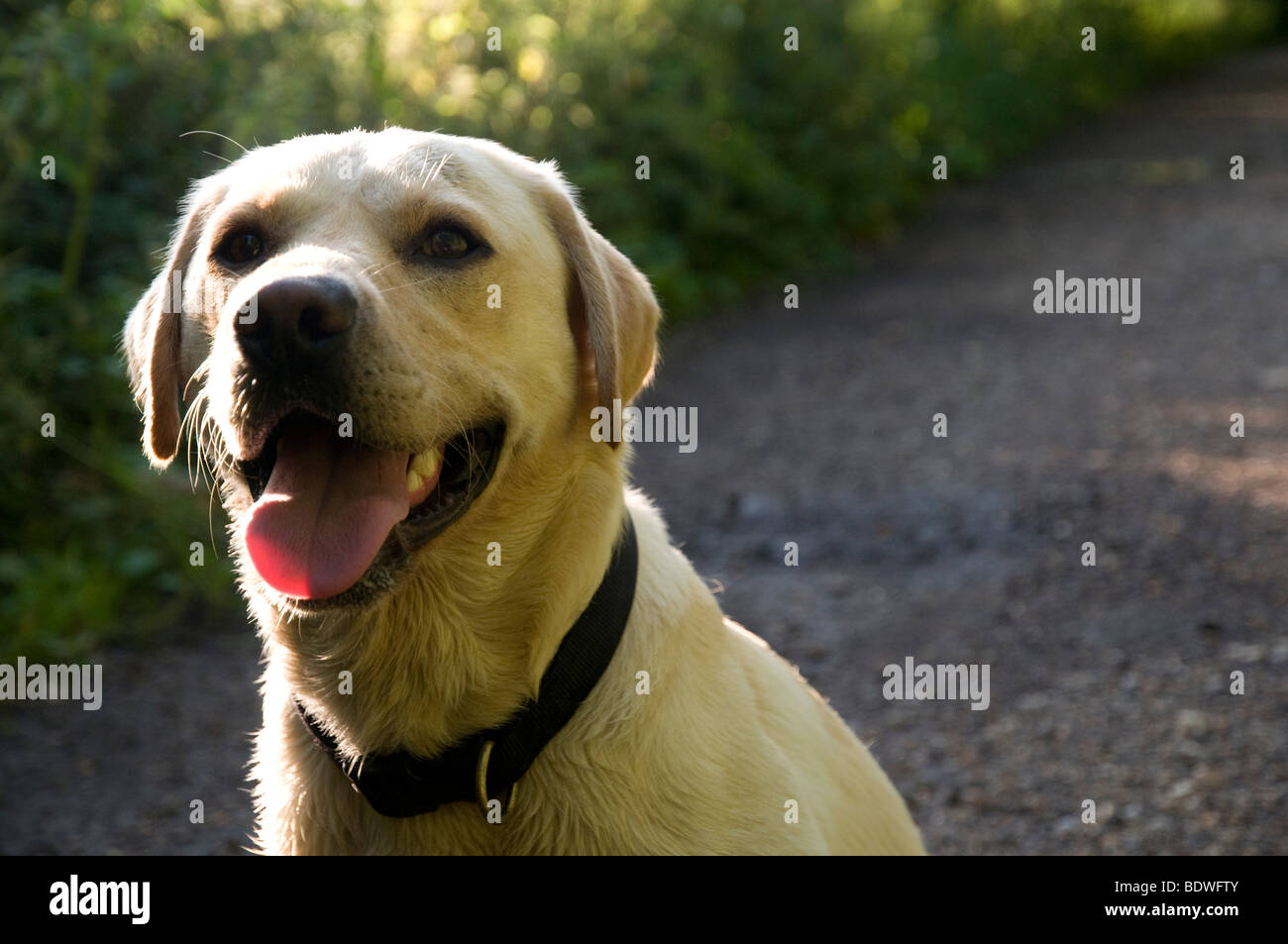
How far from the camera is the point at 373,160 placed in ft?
8.50

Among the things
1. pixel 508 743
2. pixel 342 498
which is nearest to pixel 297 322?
pixel 342 498

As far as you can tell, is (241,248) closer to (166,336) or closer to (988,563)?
(166,336)

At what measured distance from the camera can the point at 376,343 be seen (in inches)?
89.4

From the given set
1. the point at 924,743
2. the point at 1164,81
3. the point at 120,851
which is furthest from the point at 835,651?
the point at 1164,81

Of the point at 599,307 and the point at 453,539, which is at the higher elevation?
the point at 599,307

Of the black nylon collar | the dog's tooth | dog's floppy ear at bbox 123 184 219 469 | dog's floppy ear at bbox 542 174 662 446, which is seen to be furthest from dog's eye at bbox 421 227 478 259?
the black nylon collar

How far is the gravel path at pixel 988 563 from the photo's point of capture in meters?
4.02

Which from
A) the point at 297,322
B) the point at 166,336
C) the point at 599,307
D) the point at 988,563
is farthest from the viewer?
the point at 988,563

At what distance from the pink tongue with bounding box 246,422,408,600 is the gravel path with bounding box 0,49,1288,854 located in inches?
57.1

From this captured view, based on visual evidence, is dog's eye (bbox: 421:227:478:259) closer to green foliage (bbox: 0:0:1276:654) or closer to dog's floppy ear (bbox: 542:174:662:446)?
dog's floppy ear (bbox: 542:174:662:446)

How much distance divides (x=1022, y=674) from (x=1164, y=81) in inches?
797

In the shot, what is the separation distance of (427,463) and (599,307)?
1.63 feet

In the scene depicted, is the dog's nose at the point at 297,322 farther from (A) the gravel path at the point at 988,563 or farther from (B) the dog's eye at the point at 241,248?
(A) the gravel path at the point at 988,563
